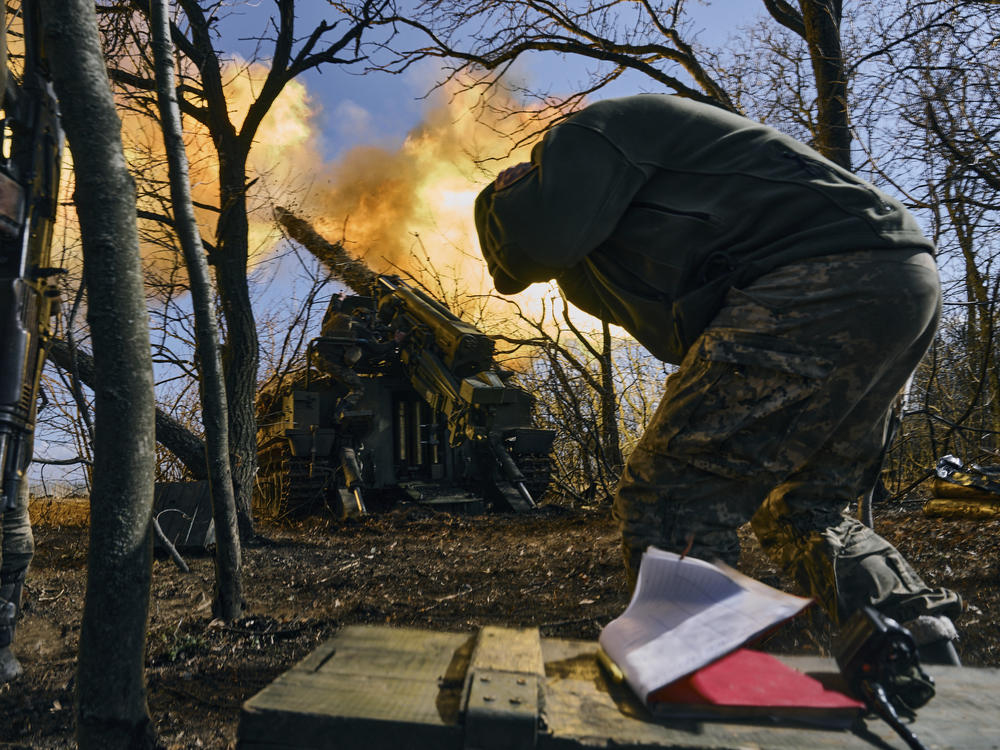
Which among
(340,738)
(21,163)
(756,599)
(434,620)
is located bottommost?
(434,620)

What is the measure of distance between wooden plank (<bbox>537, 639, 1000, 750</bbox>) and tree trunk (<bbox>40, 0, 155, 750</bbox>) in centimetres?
131

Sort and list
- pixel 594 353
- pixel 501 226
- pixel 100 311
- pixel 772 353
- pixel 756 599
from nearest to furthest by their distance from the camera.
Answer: pixel 756 599 < pixel 772 353 < pixel 100 311 < pixel 501 226 < pixel 594 353

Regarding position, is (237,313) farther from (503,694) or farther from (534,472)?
(503,694)

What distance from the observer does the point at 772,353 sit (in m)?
2.05

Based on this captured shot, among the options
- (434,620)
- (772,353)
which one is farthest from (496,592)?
(772,353)

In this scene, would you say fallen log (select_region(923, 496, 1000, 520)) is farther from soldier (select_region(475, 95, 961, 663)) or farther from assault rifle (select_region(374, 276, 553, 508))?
assault rifle (select_region(374, 276, 553, 508))

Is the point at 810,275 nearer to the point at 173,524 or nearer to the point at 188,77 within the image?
the point at 173,524

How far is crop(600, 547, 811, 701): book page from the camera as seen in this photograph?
1.32 metres

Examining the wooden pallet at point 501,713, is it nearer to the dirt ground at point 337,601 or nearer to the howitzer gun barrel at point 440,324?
the dirt ground at point 337,601

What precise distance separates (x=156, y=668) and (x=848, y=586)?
260 cm

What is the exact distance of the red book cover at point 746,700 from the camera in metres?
1.29

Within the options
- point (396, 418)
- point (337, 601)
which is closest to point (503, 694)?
point (337, 601)

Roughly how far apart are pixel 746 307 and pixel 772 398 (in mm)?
276

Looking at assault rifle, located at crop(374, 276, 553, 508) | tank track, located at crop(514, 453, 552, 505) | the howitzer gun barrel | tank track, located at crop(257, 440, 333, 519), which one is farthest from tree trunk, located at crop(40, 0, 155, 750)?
tank track, located at crop(514, 453, 552, 505)
